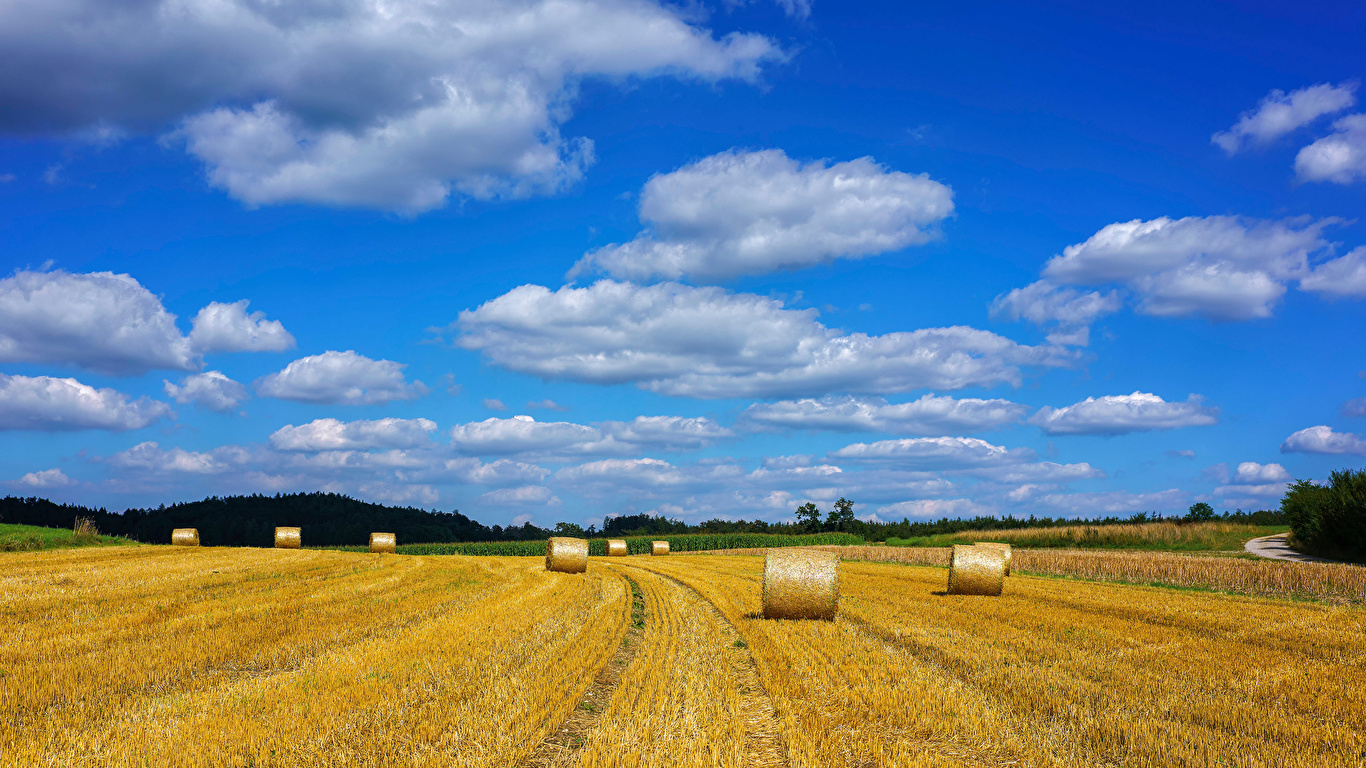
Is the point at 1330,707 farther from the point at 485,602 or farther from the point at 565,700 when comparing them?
the point at 485,602

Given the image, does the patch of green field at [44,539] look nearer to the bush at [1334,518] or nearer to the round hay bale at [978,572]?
the round hay bale at [978,572]

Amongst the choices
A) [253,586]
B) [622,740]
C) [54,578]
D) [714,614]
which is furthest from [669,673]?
[54,578]

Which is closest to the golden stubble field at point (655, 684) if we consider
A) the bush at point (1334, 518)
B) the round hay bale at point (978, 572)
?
the round hay bale at point (978, 572)

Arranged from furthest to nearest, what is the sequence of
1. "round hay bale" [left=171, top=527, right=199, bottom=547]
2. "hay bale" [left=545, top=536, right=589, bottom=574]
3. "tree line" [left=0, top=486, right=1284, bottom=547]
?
"tree line" [left=0, top=486, right=1284, bottom=547]
"round hay bale" [left=171, top=527, right=199, bottom=547]
"hay bale" [left=545, top=536, right=589, bottom=574]

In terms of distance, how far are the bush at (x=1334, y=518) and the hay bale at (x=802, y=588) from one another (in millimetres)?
45043

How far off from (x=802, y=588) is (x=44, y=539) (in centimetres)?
4210

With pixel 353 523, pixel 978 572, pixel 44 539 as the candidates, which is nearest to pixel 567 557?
pixel 978 572

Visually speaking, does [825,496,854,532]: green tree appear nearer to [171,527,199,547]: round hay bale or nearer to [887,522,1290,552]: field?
[887,522,1290,552]: field

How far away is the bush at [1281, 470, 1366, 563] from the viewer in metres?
45.0

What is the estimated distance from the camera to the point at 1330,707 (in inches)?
359

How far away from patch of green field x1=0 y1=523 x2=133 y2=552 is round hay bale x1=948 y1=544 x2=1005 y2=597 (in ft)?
135

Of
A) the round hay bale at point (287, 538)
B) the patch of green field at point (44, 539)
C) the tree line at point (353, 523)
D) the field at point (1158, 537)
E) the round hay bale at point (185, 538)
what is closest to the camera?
the patch of green field at point (44, 539)

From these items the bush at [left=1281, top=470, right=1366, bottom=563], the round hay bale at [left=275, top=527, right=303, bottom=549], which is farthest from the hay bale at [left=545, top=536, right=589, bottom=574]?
the bush at [left=1281, top=470, right=1366, bottom=563]

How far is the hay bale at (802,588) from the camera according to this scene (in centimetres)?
1559
